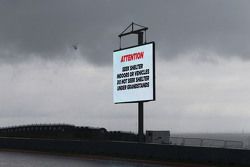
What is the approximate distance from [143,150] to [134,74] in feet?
18.6

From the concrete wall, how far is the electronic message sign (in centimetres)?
330

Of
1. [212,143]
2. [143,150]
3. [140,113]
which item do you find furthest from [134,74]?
[212,143]

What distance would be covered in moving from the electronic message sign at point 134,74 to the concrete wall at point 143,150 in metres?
3.30

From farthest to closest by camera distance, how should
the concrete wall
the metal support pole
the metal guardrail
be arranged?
the metal guardrail
the metal support pole
the concrete wall

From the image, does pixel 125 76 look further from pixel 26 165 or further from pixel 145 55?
pixel 26 165

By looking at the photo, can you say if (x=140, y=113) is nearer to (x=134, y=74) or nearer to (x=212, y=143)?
(x=134, y=74)

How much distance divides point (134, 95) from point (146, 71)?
5.78 feet

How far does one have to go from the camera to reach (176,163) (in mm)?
24656

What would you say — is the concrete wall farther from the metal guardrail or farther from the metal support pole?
the metal guardrail

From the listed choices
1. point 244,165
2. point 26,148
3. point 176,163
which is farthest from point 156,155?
point 26,148

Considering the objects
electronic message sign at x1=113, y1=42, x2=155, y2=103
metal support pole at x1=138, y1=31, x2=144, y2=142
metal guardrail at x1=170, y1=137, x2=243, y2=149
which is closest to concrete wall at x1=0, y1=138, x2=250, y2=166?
metal support pole at x1=138, y1=31, x2=144, y2=142

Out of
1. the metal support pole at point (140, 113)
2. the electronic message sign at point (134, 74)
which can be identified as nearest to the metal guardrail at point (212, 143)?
the metal support pole at point (140, 113)

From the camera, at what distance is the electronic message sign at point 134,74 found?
3031 centimetres

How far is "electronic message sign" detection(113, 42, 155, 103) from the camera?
30312 mm
